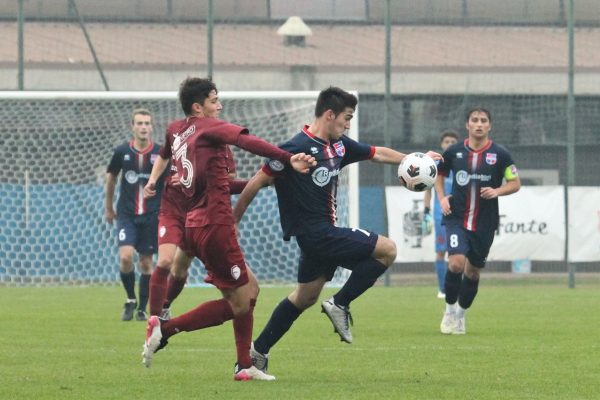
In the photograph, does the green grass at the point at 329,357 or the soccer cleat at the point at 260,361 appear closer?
the green grass at the point at 329,357

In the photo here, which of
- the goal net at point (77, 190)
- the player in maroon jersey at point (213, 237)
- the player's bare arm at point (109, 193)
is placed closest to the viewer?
the player in maroon jersey at point (213, 237)

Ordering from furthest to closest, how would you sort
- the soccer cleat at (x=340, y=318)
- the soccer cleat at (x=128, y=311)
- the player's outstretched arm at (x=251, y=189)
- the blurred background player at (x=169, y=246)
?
1. the soccer cleat at (x=128, y=311)
2. the blurred background player at (x=169, y=246)
3. the soccer cleat at (x=340, y=318)
4. the player's outstretched arm at (x=251, y=189)

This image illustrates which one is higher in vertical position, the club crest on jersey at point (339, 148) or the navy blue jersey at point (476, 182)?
the club crest on jersey at point (339, 148)

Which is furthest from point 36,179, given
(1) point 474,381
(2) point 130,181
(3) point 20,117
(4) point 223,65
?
(1) point 474,381

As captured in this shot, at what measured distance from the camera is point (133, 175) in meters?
14.0

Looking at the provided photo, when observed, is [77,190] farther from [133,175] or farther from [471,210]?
[471,210]

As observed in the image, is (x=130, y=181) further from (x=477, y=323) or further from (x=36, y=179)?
(x=36, y=179)

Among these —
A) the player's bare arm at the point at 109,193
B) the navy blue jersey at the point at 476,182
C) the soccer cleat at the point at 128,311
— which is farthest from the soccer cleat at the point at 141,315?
the navy blue jersey at the point at 476,182

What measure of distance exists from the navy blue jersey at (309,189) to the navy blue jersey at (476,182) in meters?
3.68

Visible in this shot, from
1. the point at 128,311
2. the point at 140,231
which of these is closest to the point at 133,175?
the point at 140,231

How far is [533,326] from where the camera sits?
13.0 metres

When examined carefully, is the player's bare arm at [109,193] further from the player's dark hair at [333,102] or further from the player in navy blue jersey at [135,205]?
the player's dark hair at [333,102]

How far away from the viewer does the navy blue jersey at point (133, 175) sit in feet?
45.7

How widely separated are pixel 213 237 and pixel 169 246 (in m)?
3.60
